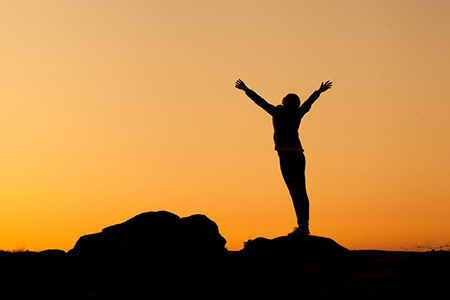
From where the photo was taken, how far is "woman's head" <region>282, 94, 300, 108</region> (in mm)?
15625

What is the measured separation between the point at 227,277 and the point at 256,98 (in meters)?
4.97

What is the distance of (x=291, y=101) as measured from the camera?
15.7 metres

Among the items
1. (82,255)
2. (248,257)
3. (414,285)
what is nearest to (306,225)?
(248,257)

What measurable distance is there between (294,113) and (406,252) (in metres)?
5.22

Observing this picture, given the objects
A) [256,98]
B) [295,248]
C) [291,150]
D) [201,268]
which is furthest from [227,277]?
[256,98]

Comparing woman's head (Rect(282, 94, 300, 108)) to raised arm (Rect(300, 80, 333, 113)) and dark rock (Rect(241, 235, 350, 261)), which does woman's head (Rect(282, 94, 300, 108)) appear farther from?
dark rock (Rect(241, 235, 350, 261))

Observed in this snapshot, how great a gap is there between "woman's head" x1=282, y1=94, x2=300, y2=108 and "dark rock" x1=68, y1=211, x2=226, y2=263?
12.5ft

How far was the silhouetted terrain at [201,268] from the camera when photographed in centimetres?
1150

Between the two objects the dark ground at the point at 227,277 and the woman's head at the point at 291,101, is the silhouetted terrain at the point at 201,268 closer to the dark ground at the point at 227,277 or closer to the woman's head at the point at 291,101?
the dark ground at the point at 227,277

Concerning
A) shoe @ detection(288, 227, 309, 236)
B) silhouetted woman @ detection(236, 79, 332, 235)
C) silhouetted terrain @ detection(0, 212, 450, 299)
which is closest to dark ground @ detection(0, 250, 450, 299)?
silhouetted terrain @ detection(0, 212, 450, 299)

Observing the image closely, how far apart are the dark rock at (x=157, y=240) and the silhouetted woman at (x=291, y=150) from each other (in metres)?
2.30

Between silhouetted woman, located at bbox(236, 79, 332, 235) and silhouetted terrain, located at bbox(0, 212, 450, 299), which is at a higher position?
silhouetted woman, located at bbox(236, 79, 332, 235)

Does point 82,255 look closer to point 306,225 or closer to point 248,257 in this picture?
point 248,257

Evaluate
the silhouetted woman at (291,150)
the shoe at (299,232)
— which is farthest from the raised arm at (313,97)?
the shoe at (299,232)
